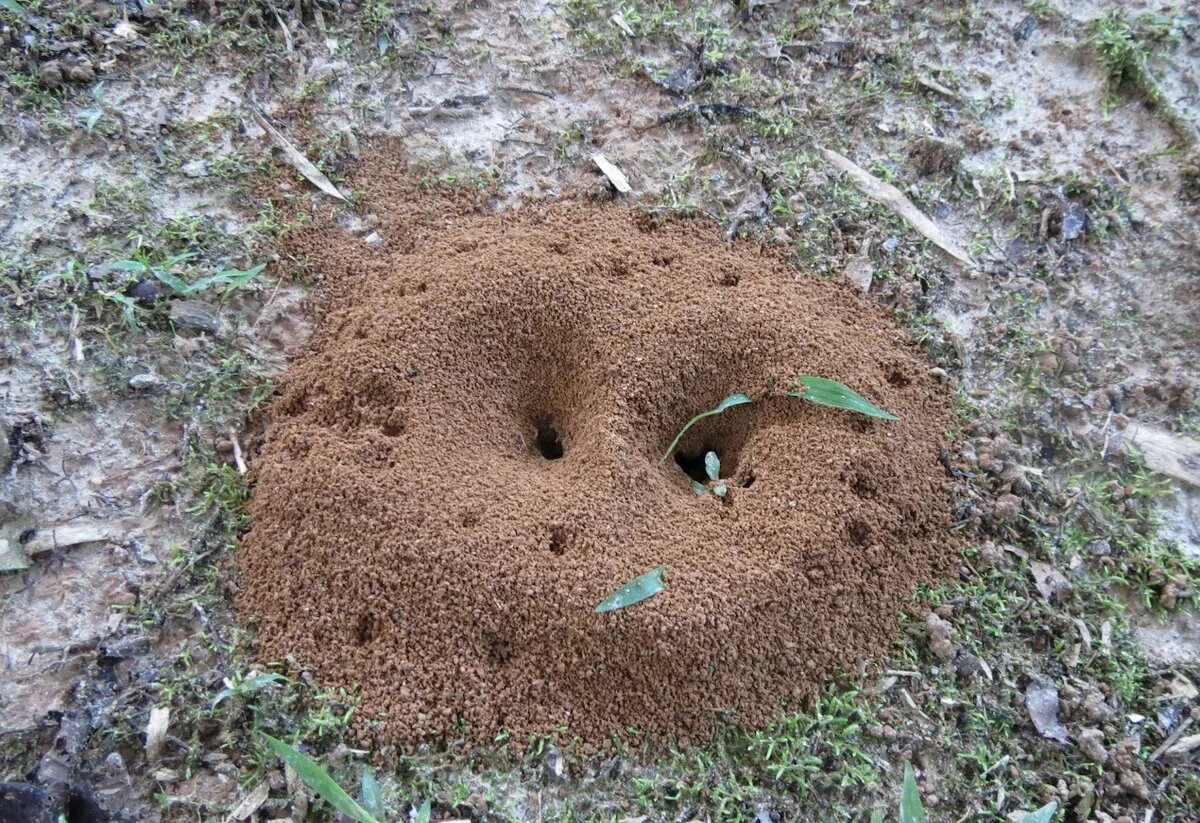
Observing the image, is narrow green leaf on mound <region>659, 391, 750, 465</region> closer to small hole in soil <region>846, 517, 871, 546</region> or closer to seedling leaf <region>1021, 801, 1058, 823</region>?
small hole in soil <region>846, 517, 871, 546</region>

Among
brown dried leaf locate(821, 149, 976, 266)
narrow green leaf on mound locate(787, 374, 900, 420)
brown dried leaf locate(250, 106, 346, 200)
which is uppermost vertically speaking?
brown dried leaf locate(821, 149, 976, 266)

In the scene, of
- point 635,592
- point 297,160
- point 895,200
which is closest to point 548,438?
point 635,592

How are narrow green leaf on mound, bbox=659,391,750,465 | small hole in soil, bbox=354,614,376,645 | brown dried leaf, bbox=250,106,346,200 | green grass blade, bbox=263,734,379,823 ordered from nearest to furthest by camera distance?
green grass blade, bbox=263,734,379,823 < small hole in soil, bbox=354,614,376,645 < narrow green leaf on mound, bbox=659,391,750,465 < brown dried leaf, bbox=250,106,346,200

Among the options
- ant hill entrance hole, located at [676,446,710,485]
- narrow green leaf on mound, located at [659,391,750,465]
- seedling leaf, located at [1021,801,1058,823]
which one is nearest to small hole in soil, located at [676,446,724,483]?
ant hill entrance hole, located at [676,446,710,485]

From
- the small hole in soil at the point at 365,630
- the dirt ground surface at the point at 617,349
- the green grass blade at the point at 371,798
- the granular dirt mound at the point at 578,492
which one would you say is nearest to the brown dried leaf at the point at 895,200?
the dirt ground surface at the point at 617,349

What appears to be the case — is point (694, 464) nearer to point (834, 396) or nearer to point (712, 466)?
point (712, 466)

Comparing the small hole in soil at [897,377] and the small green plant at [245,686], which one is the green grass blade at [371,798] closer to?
the small green plant at [245,686]
